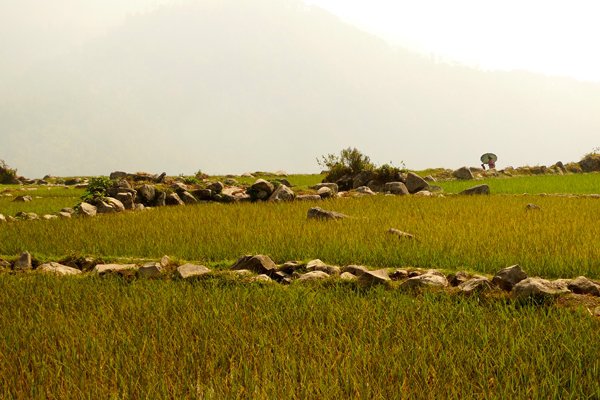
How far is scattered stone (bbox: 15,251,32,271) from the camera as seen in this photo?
714 centimetres

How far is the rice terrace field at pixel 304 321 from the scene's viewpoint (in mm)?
2861

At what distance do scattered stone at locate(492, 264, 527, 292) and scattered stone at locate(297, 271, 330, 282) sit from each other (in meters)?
1.72

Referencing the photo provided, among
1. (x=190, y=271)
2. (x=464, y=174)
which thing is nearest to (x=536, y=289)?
(x=190, y=271)

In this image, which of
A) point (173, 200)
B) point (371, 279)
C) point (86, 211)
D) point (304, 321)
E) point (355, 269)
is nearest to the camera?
point (304, 321)

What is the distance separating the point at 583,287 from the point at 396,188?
11633 millimetres

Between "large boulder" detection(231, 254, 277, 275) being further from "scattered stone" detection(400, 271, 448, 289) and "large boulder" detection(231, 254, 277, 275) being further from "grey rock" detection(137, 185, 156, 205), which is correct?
"grey rock" detection(137, 185, 156, 205)

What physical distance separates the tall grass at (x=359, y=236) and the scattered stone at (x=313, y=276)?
1023 mm

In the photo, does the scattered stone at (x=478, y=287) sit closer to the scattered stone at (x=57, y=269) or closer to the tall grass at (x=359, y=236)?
the tall grass at (x=359, y=236)

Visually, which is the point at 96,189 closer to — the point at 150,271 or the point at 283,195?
the point at 283,195

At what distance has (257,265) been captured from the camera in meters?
6.11

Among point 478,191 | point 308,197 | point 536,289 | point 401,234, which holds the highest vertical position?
point 478,191

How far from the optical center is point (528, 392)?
8.75 ft

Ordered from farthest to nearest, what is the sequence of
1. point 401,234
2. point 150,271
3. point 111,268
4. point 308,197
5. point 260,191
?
point 260,191 → point 308,197 → point 401,234 → point 111,268 → point 150,271

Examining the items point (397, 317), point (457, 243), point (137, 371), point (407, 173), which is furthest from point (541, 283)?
point (407, 173)
